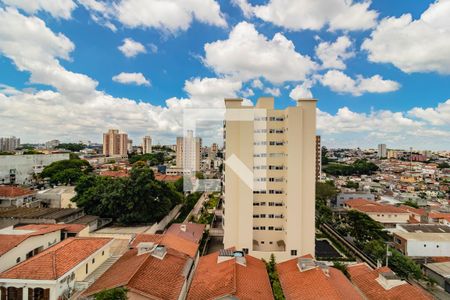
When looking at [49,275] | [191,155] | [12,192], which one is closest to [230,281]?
[49,275]

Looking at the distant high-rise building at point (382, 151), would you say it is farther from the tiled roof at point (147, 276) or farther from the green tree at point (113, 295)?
the green tree at point (113, 295)

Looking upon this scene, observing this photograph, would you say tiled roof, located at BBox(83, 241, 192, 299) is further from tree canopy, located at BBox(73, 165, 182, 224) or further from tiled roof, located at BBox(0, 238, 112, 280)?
tree canopy, located at BBox(73, 165, 182, 224)

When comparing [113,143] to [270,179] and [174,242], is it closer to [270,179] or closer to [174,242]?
[270,179]

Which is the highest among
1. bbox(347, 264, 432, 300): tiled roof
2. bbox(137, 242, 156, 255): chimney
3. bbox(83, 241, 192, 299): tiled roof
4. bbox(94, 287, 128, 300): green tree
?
bbox(94, 287, 128, 300): green tree

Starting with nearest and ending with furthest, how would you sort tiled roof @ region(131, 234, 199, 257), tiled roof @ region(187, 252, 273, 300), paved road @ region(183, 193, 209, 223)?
tiled roof @ region(187, 252, 273, 300), tiled roof @ region(131, 234, 199, 257), paved road @ region(183, 193, 209, 223)

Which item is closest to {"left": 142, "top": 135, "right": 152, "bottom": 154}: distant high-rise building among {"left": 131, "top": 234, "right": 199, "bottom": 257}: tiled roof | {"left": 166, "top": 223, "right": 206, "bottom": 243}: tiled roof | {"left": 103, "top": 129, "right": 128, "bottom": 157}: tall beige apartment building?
{"left": 103, "top": 129, "right": 128, "bottom": 157}: tall beige apartment building

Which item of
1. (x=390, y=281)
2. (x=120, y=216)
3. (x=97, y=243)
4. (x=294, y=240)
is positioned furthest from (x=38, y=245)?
(x=390, y=281)

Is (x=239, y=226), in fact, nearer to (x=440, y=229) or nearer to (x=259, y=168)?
(x=259, y=168)
